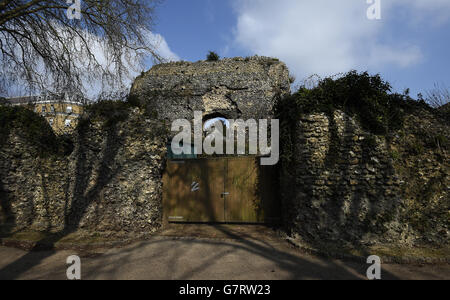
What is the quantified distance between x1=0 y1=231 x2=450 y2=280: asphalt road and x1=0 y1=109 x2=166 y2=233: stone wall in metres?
1.08

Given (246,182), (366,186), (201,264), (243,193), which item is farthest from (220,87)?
(201,264)

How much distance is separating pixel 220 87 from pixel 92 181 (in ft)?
32.6

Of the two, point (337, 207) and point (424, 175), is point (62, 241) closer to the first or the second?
point (337, 207)

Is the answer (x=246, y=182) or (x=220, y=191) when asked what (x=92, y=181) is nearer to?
(x=220, y=191)

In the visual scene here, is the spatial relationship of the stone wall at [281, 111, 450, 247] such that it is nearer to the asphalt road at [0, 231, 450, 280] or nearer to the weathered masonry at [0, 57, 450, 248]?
the weathered masonry at [0, 57, 450, 248]

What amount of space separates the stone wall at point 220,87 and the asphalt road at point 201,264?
32.5ft

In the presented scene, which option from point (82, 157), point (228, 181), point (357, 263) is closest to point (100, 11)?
point (82, 157)

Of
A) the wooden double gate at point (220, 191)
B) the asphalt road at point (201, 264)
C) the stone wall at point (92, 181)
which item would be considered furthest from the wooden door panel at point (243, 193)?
the stone wall at point (92, 181)

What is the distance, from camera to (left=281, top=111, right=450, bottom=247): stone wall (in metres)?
5.20

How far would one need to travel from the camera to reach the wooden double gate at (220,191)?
7.05 metres

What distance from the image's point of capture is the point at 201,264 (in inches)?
178

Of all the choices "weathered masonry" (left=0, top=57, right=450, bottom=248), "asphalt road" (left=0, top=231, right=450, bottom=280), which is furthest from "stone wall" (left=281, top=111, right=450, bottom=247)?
"asphalt road" (left=0, top=231, right=450, bottom=280)

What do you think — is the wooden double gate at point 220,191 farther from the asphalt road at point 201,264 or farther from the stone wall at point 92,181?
the asphalt road at point 201,264

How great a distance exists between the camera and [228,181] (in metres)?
7.29
